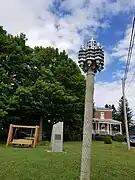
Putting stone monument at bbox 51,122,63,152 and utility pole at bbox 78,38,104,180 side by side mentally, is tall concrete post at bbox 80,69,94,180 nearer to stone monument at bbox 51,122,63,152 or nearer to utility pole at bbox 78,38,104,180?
utility pole at bbox 78,38,104,180

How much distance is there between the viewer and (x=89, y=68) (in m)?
4.36

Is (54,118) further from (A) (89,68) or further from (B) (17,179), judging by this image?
(A) (89,68)

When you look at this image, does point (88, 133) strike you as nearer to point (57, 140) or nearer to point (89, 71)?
point (89, 71)

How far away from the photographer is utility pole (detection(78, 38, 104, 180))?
13.5ft

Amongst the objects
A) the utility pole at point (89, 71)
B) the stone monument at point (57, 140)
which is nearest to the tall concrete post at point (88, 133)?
the utility pole at point (89, 71)

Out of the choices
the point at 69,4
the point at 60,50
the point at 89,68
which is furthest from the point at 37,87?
the point at 89,68

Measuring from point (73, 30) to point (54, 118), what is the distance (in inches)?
818

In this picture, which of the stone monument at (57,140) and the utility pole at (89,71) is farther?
the stone monument at (57,140)

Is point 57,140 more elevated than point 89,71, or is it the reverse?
point 89,71

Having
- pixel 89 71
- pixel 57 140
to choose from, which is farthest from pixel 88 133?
pixel 57 140

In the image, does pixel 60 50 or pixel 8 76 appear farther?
pixel 60 50

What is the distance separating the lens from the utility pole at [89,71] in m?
4.11

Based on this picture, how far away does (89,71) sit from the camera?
14.4 feet

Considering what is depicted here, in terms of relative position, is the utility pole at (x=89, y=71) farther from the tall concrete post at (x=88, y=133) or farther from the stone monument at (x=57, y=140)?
the stone monument at (x=57, y=140)
